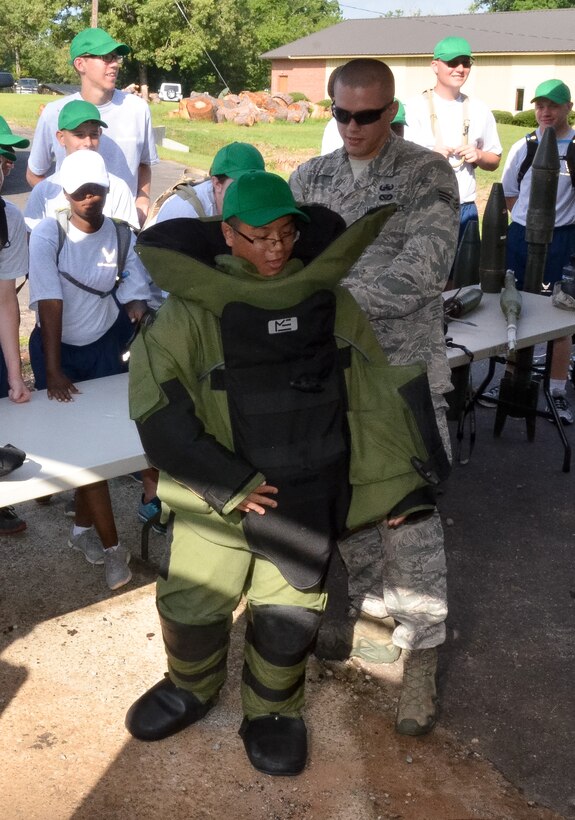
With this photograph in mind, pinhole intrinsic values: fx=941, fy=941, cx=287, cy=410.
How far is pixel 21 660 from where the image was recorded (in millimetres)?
3664

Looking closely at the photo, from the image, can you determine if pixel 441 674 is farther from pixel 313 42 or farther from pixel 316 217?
pixel 313 42

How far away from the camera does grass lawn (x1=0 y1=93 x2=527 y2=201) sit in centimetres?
2305

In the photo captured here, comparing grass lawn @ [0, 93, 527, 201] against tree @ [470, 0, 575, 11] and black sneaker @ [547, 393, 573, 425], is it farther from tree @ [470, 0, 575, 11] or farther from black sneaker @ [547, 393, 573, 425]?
tree @ [470, 0, 575, 11]

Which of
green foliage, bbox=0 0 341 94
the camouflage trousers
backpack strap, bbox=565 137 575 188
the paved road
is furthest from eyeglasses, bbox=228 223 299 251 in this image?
green foliage, bbox=0 0 341 94

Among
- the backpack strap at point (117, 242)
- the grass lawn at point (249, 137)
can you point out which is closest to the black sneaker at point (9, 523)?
the backpack strap at point (117, 242)

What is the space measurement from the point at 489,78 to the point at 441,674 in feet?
171

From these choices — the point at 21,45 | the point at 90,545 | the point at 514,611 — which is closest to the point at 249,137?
the point at 90,545

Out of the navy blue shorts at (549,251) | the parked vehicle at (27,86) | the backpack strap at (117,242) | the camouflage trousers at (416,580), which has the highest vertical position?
the backpack strap at (117,242)

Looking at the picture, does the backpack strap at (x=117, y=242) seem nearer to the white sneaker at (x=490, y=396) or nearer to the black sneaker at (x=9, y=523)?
the black sneaker at (x=9, y=523)

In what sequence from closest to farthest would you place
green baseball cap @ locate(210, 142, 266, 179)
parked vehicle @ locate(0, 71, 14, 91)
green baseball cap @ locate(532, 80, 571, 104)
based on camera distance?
green baseball cap @ locate(210, 142, 266, 179)
green baseball cap @ locate(532, 80, 571, 104)
parked vehicle @ locate(0, 71, 14, 91)

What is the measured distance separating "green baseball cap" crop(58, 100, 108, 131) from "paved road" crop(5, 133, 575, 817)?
8.30 ft

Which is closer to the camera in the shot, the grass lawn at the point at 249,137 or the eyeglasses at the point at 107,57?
the eyeglasses at the point at 107,57

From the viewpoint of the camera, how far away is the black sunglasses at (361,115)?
3.32 m

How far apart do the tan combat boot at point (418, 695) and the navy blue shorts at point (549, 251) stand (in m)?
3.79
